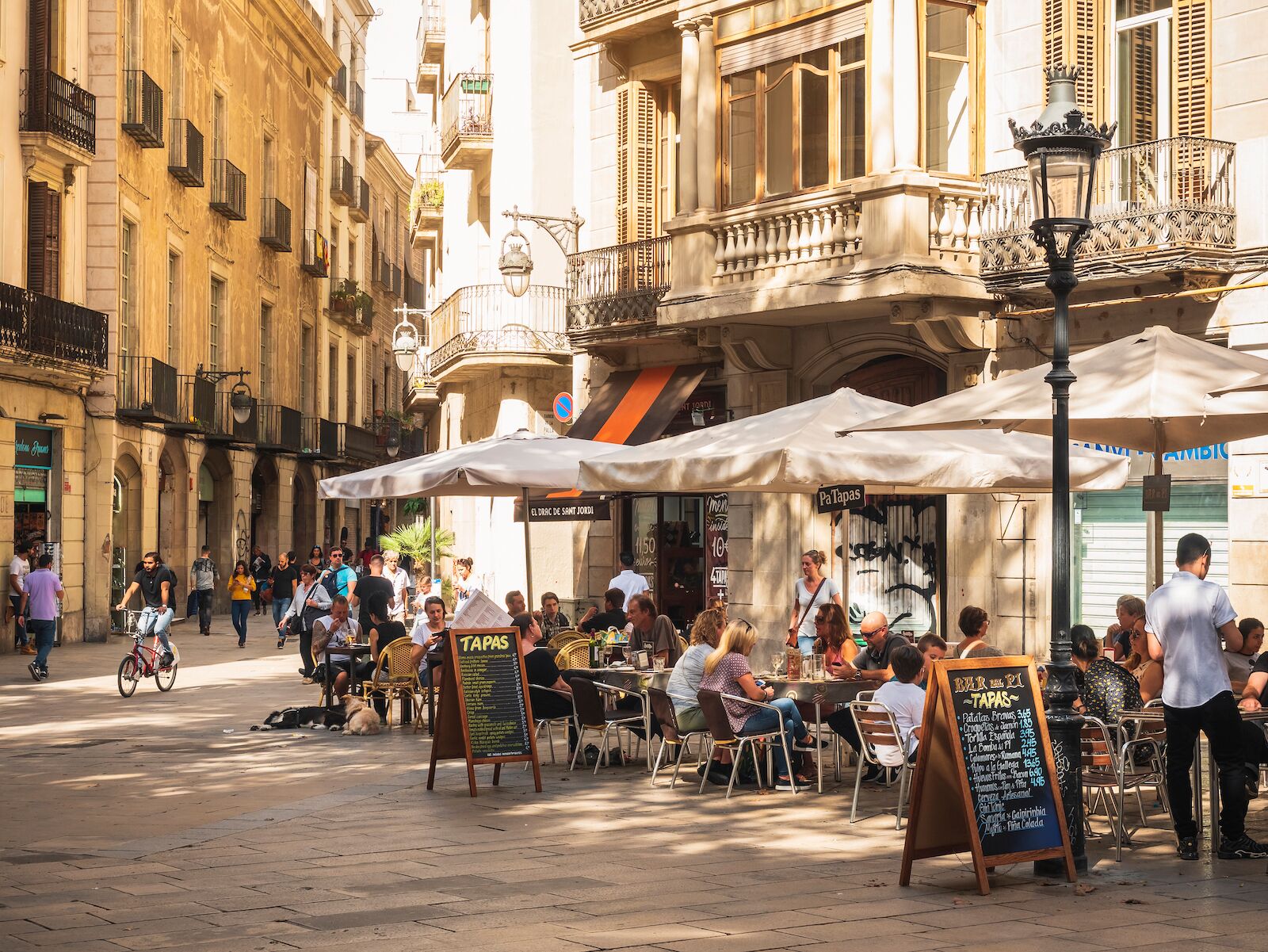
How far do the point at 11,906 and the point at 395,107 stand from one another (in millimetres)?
70471

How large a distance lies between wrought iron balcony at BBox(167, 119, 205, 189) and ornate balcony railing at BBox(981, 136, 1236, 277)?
2301 cm

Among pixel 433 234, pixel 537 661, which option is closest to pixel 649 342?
pixel 537 661

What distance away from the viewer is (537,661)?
13.1m

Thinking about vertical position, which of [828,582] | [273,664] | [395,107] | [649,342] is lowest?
[273,664]

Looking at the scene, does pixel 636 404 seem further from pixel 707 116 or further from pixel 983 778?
pixel 983 778

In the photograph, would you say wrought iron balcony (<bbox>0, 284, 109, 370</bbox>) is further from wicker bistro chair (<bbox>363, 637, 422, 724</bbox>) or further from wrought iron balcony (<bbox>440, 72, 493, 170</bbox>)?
wicker bistro chair (<bbox>363, 637, 422, 724</bbox>)

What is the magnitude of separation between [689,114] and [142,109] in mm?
15366

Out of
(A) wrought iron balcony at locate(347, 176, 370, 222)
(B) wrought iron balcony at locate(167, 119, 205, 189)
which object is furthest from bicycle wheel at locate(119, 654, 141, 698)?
(A) wrought iron balcony at locate(347, 176, 370, 222)

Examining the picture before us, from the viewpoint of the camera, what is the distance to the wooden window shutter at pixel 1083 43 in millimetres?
16719

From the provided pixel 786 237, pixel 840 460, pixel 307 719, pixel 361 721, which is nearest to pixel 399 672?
pixel 361 721

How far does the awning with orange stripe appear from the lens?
22.5m

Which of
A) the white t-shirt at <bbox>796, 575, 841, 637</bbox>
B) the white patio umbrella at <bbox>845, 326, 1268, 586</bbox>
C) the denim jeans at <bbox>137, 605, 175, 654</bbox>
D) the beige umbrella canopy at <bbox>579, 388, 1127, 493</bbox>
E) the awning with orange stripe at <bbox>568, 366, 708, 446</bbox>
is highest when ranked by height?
the awning with orange stripe at <bbox>568, 366, 708, 446</bbox>

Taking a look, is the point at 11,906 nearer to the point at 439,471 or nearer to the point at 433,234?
the point at 439,471

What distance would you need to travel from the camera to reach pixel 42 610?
22969 mm
